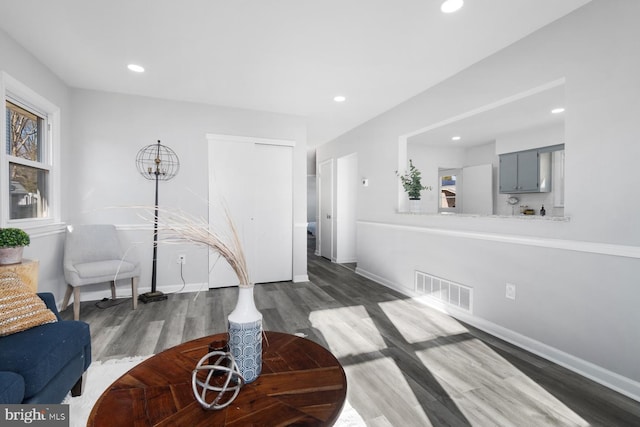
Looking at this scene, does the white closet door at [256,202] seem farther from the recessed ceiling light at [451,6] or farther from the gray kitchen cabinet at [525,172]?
the gray kitchen cabinet at [525,172]

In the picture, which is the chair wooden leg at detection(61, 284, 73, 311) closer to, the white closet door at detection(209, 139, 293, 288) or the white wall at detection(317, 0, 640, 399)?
the white closet door at detection(209, 139, 293, 288)

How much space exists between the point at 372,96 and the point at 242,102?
167 cm

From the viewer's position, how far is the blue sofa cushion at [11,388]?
3.63 ft

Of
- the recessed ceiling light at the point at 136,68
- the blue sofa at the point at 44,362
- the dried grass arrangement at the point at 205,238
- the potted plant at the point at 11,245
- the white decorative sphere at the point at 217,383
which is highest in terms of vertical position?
the recessed ceiling light at the point at 136,68

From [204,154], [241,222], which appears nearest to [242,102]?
[204,154]

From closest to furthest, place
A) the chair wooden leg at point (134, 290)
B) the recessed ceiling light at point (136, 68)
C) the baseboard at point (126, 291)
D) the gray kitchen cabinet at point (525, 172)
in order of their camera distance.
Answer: the recessed ceiling light at point (136, 68)
the chair wooden leg at point (134, 290)
the baseboard at point (126, 291)
the gray kitchen cabinet at point (525, 172)

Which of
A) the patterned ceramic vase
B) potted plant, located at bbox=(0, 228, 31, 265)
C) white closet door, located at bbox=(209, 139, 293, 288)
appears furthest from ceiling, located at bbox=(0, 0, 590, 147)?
the patterned ceramic vase

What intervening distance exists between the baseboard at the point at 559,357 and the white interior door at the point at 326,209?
124 inches

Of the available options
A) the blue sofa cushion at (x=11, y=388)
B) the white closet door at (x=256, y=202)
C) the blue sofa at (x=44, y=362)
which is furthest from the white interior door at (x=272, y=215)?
the blue sofa cushion at (x=11, y=388)

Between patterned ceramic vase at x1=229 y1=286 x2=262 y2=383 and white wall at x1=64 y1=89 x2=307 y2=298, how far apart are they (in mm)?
2643

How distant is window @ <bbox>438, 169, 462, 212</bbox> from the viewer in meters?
6.00

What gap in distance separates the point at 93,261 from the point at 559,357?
4353 millimetres

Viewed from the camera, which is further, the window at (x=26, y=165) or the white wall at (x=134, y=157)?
the white wall at (x=134, y=157)

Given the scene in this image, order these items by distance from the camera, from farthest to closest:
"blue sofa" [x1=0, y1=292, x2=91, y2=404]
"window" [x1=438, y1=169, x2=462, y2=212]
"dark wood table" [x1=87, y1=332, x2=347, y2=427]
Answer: "window" [x1=438, y1=169, x2=462, y2=212], "blue sofa" [x1=0, y1=292, x2=91, y2=404], "dark wood table" [x1=87, y1=332, x2=347, y2=427]
